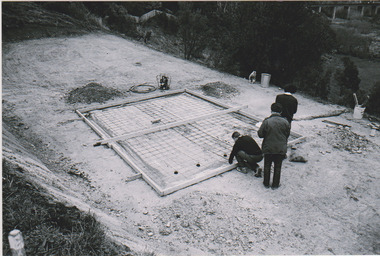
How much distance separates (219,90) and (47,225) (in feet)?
26.8

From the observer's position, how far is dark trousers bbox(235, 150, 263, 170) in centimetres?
602

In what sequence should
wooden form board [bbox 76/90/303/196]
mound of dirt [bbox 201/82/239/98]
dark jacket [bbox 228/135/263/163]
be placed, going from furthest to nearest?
mound of dirt [bbox 201/82/239/98]
wooden form board [bbox 76/90/303/196]
dark jacket [bbox 228/135/263/163]

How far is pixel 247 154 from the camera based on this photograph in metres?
6.04

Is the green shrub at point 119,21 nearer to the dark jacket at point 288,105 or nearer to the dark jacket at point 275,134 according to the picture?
the dark jacket at point 288,105

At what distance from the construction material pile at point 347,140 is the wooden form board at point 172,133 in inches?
34.8

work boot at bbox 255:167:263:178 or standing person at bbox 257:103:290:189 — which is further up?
standing person at bbox 257:103:290:189

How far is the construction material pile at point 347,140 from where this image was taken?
23.8ft

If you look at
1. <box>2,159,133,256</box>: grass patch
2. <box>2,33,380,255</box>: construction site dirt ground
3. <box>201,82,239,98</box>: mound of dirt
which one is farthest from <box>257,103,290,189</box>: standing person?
<box>201,82,239,98</box>: mound of dirt

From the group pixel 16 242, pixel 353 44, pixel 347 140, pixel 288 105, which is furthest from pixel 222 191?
pixel 353 44

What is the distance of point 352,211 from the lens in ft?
16.9

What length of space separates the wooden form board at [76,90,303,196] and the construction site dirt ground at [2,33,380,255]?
305 millimetres

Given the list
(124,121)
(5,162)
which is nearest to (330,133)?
(124,121)

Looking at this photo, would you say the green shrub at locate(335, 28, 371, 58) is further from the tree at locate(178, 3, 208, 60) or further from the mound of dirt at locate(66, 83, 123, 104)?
the mound of dirt at locate(66, 83, 123, 104)

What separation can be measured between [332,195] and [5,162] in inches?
216
